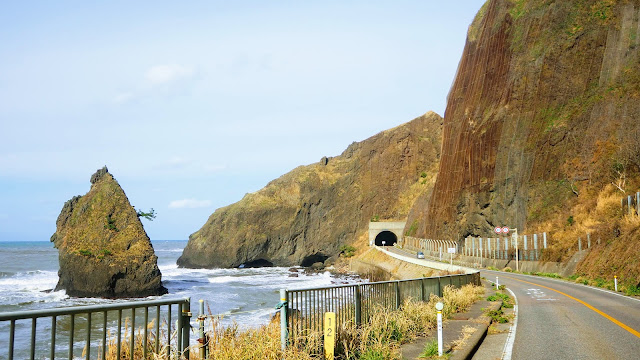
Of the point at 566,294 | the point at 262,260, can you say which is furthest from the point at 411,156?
the point at 566,294

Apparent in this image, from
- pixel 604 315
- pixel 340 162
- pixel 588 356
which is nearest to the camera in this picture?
pixel 588 356

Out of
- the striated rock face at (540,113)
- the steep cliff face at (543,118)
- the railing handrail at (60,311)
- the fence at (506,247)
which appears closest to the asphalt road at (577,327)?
the railing handrail at (60,311)

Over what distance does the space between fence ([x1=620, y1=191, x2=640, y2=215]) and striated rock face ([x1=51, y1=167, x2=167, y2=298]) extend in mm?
36184

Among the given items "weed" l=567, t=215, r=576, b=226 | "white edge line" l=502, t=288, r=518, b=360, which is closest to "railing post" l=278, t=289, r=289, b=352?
"white edge line" l=502, t=288, r=518, b=360

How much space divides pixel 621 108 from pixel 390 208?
7157 cm

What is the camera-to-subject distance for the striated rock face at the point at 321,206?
385ft

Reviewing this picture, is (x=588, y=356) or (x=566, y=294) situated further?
(x=566, y=294)

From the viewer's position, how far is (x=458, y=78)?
76.7 meters

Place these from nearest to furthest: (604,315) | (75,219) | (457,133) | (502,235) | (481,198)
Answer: (604,315) → (75,219) → (502,235) → (481,198) → (457,133)

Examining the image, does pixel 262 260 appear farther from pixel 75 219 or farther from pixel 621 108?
pixel 621 108

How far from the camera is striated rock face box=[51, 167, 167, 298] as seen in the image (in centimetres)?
4362

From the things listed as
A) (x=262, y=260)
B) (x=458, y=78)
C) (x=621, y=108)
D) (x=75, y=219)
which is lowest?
(x=262, y=260)

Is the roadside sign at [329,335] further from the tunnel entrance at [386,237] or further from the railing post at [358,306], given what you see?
the tunnel entrance at [386,237]

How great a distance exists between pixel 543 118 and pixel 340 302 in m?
54.7
